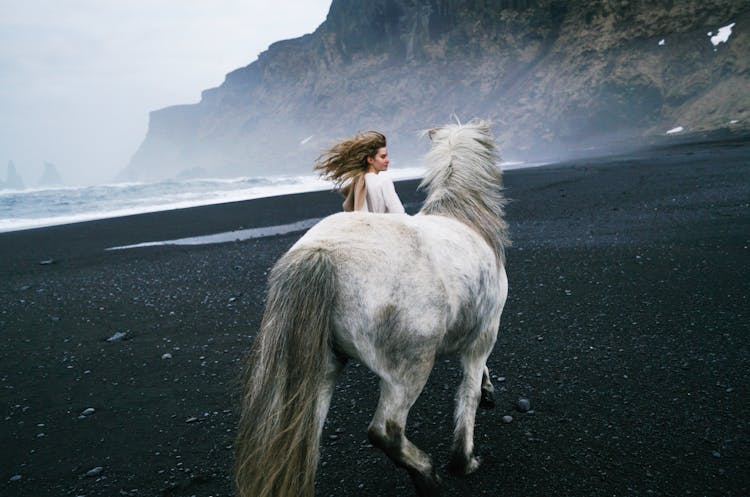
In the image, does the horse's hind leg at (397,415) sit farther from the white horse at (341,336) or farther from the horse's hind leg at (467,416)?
the horse's hind leg at (467,416)

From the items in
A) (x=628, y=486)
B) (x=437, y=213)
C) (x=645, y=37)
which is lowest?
(x=628, y=486)

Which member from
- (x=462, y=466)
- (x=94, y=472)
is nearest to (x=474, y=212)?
(x=462, y=466)

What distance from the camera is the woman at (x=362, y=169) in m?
3.78

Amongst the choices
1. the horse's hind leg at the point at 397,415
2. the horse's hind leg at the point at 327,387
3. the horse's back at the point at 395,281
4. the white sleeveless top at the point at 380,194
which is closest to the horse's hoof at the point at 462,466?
the horse's hind leg at the point at 397,415

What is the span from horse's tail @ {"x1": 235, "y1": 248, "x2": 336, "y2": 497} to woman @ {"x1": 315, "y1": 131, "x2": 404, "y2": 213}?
1.62 metres

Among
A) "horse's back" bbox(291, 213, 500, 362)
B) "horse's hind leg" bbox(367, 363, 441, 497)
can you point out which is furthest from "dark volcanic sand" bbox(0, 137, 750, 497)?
"horse's back" bbox(291, 213, 500, 362)

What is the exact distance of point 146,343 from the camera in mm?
5727

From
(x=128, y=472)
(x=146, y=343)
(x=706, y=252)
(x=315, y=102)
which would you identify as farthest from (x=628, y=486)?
(x=315, y=102)

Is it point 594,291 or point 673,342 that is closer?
point 673,342

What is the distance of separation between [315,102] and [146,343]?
110 metres

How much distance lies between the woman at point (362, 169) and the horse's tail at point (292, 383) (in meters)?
1.62

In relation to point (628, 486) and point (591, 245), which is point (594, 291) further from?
point (628, 486)

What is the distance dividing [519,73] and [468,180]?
70.0m

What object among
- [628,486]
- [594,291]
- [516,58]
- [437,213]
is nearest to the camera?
[628,486]
